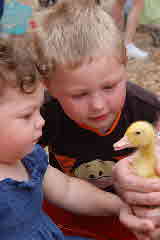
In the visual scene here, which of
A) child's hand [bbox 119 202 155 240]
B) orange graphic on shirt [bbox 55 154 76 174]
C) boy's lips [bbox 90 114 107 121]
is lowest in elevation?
orange graphic on shirt [bbox 55 154 76 174]

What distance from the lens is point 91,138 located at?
50.6 inches

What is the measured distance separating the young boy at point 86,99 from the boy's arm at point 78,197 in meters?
0.08

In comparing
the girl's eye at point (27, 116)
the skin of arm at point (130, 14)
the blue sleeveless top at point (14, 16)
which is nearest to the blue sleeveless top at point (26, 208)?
the girl's eye at point (27, 116)

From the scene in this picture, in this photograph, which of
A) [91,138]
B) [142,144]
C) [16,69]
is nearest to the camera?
[16,69]

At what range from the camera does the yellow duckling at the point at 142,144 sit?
0.96 metres

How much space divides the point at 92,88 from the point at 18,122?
0.27 meters

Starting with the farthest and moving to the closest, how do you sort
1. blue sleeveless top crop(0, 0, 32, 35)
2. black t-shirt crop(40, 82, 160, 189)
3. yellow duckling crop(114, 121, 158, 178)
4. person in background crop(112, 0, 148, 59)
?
person in background crop(112, 0, 148, 59), blue sleeveless top crop(0, 0, 32, 35), black t-shirt crop(40, 82, 160, 189), yellow duckling crop(114, 121, 158, 178)

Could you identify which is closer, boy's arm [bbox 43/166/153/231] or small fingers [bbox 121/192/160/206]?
small fingers [bbox 121/192/160/206]

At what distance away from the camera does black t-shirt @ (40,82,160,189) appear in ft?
4.20

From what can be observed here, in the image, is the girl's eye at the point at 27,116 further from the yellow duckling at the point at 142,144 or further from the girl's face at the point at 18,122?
the yellow duckling at the point at 142,144

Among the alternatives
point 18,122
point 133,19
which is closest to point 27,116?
point 18,122

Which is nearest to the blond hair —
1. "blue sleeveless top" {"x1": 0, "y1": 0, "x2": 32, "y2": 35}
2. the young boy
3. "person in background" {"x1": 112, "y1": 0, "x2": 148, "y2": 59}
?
the young boy

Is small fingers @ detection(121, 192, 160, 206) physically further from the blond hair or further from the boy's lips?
the blond hair

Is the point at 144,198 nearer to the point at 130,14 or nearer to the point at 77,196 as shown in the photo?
the point at 77,196
